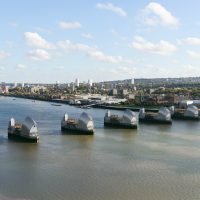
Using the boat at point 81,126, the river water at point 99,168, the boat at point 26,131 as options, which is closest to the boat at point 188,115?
the river water at point 99,168

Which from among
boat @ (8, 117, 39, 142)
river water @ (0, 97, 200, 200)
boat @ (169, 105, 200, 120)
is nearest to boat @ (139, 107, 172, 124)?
boat @ (169, 105, 200, 120)

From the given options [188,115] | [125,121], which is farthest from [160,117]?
[188,115]

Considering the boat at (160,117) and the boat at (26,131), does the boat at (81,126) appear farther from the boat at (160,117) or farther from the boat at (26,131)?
the boat at (160,117)

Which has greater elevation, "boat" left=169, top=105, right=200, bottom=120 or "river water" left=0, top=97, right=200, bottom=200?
"boat" left=169, top=105, right=200, bottom=120

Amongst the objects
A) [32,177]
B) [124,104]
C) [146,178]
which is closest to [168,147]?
[146,178]

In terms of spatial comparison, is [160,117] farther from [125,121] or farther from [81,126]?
[81,126]

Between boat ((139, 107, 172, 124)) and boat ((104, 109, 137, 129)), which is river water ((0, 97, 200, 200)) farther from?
boat ((139, 107, 172, 124))

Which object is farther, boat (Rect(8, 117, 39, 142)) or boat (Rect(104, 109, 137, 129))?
boat (Rect(104, 109, 137, 129))

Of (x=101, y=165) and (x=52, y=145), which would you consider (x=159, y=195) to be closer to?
(x=101, y=165)
